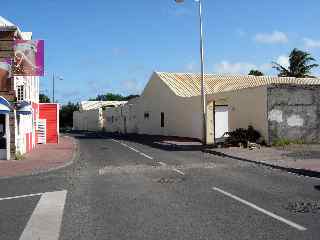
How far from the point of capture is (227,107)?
31.8m

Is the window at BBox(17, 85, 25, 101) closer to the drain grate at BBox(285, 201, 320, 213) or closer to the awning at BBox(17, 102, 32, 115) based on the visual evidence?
the awning at BBox(17, 102, 32, 115)

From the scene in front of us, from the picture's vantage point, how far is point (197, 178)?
570 inches

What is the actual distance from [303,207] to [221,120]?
871 inches

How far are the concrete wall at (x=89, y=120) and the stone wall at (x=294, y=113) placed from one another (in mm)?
54876

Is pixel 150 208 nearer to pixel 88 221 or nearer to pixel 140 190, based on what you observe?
pixel 88 221

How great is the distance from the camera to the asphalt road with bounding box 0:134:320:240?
7.66m

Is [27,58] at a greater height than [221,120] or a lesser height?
greater

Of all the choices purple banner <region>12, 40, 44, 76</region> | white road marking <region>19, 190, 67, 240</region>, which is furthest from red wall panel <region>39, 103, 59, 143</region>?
white road marking <region>19, 190, 67, 240</region>

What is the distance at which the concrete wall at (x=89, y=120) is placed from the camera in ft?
266

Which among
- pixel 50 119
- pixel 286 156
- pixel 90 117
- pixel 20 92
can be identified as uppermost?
pixel 20 92

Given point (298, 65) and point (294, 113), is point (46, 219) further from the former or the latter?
point (298, 65)

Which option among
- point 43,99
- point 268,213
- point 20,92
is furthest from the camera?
point 43,99

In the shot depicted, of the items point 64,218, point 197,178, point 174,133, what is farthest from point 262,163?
point 174,133

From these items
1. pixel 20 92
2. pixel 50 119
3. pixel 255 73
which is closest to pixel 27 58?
pixel 20 92
